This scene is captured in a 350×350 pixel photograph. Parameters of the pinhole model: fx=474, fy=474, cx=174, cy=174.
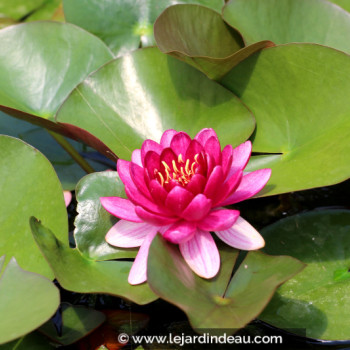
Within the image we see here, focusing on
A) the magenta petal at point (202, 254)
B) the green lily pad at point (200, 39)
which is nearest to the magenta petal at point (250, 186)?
the magenta petal at point (202, 254)

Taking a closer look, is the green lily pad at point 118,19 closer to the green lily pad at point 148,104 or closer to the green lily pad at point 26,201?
the green lily pad at point 148,104

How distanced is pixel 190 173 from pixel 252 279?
11.4 inches

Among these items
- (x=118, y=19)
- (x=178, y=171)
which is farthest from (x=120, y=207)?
(x=118, y=19)

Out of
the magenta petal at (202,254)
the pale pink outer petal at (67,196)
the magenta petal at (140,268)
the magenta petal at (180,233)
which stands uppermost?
the magenta petal at (180,233)

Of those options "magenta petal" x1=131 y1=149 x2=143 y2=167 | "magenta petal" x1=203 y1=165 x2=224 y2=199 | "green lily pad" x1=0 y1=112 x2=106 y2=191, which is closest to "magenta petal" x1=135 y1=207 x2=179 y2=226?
"magenta petal" x1=203 y1=165 x2=224 y2=199

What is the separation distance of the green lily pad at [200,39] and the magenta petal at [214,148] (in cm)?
30

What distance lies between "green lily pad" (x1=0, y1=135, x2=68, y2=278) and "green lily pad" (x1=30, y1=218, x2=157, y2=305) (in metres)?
0.11

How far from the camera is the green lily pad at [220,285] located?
0.96 metres

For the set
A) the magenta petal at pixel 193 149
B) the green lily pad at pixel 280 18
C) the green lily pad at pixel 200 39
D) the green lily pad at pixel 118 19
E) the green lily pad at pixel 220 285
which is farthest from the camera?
the green lily pad at pixel 118 19

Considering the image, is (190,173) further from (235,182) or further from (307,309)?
(307,309)

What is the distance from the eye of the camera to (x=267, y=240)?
53.7 inches

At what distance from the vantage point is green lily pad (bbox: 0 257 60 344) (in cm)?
99

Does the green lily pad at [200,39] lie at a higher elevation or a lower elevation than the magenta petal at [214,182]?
higher

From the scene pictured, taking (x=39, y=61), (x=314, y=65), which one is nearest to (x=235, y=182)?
(x=314, y=65)
